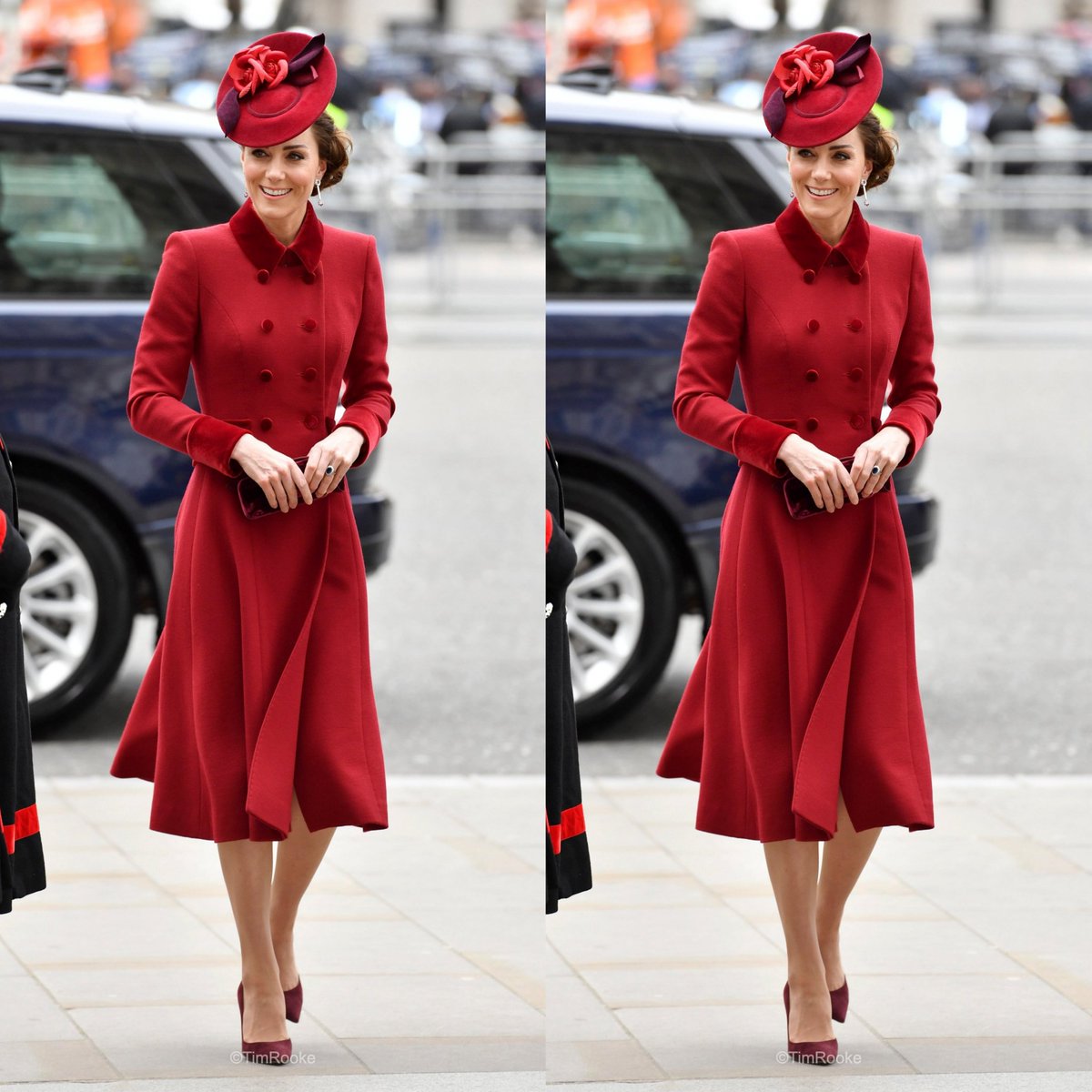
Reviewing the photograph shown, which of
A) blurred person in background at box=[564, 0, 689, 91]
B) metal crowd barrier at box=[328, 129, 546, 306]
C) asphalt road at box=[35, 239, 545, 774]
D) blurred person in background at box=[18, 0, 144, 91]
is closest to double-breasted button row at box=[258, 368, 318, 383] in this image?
asphalt road at box=[35, 239, 545, 774]

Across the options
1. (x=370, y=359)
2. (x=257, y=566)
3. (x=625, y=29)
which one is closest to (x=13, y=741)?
(x=257, y=566)

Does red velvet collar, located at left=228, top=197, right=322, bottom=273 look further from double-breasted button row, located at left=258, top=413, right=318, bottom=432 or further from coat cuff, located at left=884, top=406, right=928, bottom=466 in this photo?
coat cuff, located at left=884, top=406, right=928, bottom=466

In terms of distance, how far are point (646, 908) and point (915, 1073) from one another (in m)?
1.33

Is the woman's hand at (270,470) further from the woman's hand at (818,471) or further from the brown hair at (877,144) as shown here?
the brown hair at (877,144)

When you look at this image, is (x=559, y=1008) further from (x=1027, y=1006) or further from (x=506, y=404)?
(x=506, y=404)

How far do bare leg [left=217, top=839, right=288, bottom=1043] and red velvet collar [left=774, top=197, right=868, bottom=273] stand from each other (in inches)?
57.1

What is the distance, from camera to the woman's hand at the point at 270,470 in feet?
14.0

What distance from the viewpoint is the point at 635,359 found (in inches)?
283

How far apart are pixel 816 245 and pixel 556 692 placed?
94 centimetres

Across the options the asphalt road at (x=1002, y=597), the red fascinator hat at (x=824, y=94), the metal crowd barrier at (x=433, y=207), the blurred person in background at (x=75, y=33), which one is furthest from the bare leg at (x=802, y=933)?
the metal crowd barrier at (x=433, y=207)

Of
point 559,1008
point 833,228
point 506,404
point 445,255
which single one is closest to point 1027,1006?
point 559,1008

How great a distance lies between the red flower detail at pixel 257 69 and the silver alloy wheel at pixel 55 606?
3.31 metres

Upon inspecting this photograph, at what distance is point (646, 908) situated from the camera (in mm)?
5719

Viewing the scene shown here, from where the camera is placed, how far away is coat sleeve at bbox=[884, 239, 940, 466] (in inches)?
179
